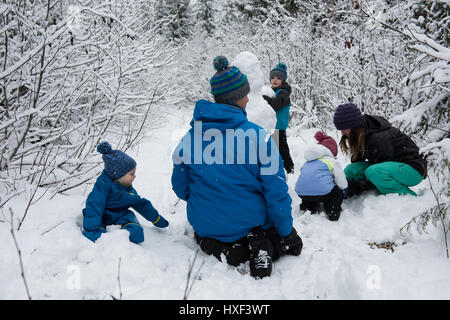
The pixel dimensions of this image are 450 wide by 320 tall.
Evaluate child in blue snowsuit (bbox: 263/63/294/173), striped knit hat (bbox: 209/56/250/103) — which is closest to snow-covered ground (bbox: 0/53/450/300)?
striped knit hat (bbox: 209/56/250/103)

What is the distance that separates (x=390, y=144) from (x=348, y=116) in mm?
612

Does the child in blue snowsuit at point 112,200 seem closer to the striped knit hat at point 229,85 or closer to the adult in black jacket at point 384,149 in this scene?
the striped knit hat at point 229,85

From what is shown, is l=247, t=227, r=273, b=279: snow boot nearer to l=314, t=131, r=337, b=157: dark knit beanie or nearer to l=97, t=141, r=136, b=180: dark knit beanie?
l=97, t=141, r=136, b=180: dark knit beanie

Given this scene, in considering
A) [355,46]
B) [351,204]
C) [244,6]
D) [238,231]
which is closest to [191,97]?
[244,6]

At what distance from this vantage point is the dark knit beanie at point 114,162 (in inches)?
100.0

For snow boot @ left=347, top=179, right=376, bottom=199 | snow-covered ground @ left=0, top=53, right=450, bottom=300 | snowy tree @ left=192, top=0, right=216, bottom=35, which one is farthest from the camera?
snowy tree @ left=192, top=0, right=216, bottom=35

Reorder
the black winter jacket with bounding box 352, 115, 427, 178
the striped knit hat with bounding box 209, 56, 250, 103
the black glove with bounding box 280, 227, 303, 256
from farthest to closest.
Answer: the black winter jacket with bounding box 352, 115, 427, 178 → the black glove with bounding box 280, 227, 303, 256 → the striped knit hat with bounding box 209, 56, 250, 103

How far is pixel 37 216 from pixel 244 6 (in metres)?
19.4

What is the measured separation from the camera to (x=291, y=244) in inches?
99.6

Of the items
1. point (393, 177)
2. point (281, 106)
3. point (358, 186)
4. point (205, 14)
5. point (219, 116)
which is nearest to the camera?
point (219, 116)

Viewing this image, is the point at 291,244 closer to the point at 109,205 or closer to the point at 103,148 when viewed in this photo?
the point at 109,205

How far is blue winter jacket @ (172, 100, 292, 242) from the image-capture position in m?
A: 2.27

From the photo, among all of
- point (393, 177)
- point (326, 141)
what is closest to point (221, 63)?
point (326, 141)
